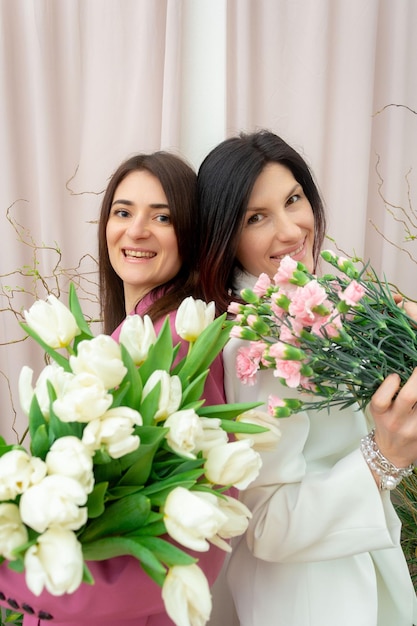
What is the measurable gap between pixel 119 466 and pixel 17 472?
111 millimetres

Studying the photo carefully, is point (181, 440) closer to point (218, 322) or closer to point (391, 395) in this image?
point (218, 322)

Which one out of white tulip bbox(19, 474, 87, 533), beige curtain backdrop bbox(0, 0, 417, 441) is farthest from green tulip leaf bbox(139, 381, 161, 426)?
beige curtain backdrop bbox(0, 0, 417, 441)

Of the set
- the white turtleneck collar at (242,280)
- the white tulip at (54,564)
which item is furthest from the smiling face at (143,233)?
the white tulip at (54,564)

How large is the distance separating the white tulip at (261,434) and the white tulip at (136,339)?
0.13 m

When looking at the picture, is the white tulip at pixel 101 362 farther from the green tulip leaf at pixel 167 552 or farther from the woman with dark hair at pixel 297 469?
the woman with dark hair at pixel 297 469

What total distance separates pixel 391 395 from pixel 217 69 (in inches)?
42.6

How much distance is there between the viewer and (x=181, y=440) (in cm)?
56

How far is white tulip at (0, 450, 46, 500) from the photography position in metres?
0.50

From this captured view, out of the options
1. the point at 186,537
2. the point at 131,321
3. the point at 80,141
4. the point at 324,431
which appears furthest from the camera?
the point at 80,141

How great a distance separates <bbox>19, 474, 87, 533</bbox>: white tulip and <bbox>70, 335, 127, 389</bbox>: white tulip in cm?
10

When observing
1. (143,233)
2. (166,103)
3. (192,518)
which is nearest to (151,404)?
(192,518)

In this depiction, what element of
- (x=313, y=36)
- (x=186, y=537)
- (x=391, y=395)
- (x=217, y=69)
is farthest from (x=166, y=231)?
(x=313, y=36)

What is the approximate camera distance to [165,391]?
59cm

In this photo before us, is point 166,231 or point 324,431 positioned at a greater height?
point 166,231
